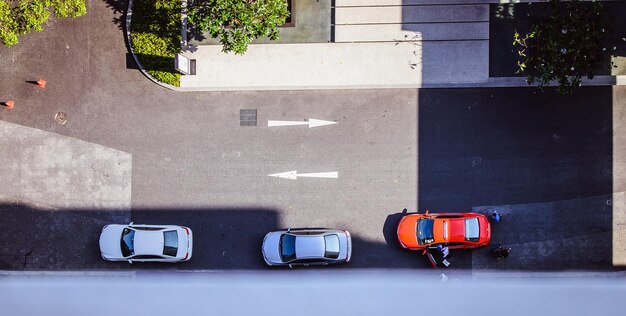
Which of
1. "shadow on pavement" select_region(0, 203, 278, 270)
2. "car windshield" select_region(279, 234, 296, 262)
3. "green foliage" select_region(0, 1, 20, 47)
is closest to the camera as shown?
"green foliage" select_region(0, 1, 20, 47)

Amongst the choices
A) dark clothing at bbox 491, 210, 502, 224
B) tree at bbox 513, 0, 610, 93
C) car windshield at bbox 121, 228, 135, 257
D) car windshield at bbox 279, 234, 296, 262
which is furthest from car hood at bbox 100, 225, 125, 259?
tree at bbox 513, 0, 610, 93

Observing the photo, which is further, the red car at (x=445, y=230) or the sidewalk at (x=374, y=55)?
the sidewalk at (x=374, y=55)

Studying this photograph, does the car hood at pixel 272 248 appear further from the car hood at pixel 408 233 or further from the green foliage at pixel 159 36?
the green foliage at pixel 159 36

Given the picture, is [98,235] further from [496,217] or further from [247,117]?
[496,217]

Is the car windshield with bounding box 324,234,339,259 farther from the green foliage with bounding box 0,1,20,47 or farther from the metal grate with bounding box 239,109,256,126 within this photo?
the green foliage with bounding box 0,1,20,47

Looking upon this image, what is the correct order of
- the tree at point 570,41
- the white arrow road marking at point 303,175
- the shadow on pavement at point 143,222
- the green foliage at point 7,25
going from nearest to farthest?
1. the tree at point 570,41
2. the green foliage at point 7,25
3. the shadow on pavement at point 143,222
4. the white arrow road marking at point 303,175

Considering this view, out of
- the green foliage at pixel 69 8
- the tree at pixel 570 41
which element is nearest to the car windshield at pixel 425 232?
the tree at pixel 570 41

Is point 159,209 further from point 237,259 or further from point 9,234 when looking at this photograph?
point 9,234
